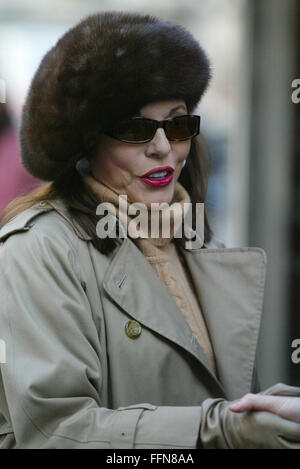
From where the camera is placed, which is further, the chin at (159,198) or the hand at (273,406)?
the chin at (159,198)

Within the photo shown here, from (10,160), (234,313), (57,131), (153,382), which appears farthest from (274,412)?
(10,160)

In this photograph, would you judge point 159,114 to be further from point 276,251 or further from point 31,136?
point 276,251

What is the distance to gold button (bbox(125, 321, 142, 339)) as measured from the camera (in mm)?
1698

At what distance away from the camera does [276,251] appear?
416 cm

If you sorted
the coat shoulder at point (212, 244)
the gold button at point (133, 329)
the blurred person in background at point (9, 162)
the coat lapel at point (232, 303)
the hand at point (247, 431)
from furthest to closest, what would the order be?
the blurred person in background at point (9, 162) < the coat shoulder at point (212, 244) < the coat lapel at point (232, 303) < the gold button at point (133, 329) < the hand at point (247, 431)

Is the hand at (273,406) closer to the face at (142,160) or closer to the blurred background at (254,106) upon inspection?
the face at (142,160)

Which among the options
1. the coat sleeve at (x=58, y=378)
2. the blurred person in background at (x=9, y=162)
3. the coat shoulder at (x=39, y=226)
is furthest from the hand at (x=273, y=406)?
the blurred person in background at (x=9, y=162)

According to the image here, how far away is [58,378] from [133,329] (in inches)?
10.7

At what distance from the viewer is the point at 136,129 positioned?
1806 millimetres

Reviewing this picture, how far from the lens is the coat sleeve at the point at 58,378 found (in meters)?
1.51

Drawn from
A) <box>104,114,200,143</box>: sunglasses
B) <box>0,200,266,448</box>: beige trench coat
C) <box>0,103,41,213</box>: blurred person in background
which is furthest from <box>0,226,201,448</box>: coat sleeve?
<box>0,103,41,213</box>: blurred person in background

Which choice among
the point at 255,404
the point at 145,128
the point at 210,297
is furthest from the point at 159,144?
the point at 255,404

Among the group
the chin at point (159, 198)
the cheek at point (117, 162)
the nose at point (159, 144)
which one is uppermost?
the nose at point (159, 144)

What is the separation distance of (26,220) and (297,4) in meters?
2.95
